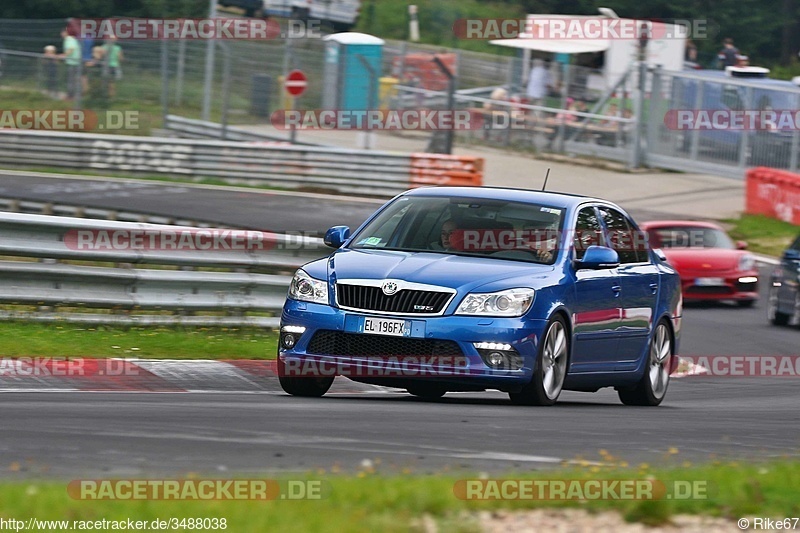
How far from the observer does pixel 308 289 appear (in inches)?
396

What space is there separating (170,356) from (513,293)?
356 centimetres

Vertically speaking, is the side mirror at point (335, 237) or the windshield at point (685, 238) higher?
the side mirror at point (335, 237)

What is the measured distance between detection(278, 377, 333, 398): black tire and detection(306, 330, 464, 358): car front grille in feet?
1.90

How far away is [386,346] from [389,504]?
4.02 m

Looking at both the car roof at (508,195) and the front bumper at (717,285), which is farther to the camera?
the front bumper at (717,285)

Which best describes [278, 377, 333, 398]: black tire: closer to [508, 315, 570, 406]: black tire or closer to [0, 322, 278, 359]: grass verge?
[508, 315, 570, 406]: black tire

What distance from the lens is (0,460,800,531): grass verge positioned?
5301 millimetres

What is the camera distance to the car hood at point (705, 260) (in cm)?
2125

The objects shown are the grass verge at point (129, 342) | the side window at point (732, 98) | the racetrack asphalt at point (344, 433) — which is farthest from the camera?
the side window at point (732, 98)

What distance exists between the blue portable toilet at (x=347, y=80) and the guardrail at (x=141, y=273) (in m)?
18.8
